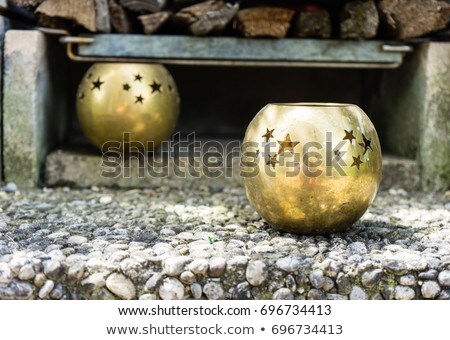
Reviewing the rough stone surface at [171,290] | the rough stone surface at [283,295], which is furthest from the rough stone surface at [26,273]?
the rough stone surface at [283,295]

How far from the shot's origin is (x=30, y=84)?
2.70 m

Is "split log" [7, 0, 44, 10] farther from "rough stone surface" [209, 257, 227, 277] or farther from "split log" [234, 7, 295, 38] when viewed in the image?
"rough stone surface" [209, 257, 227, 277]

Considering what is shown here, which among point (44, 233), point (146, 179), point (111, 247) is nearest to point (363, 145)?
point (111, 247)

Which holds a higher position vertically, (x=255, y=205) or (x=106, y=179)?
(x=255, y=205)

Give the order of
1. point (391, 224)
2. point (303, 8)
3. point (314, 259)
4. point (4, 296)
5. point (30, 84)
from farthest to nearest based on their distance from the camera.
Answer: point (303, 8)
point (30, 84)
point (391, 224)
point (314, 259)
point (4, 296)

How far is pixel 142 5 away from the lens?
2781mm

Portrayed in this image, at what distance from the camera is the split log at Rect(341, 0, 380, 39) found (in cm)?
279

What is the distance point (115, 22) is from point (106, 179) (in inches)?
28.8

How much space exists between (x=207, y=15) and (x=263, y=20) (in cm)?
26

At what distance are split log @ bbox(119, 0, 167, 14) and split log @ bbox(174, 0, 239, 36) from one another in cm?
11

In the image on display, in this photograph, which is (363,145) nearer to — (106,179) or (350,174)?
(350,174)

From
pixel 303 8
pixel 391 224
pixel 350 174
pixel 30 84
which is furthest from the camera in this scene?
pixel 303 8

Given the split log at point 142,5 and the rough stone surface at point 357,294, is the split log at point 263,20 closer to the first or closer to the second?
the split log at point 142,5

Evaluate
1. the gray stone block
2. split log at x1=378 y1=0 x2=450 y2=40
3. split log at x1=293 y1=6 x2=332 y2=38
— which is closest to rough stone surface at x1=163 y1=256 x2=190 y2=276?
the gray stone block
